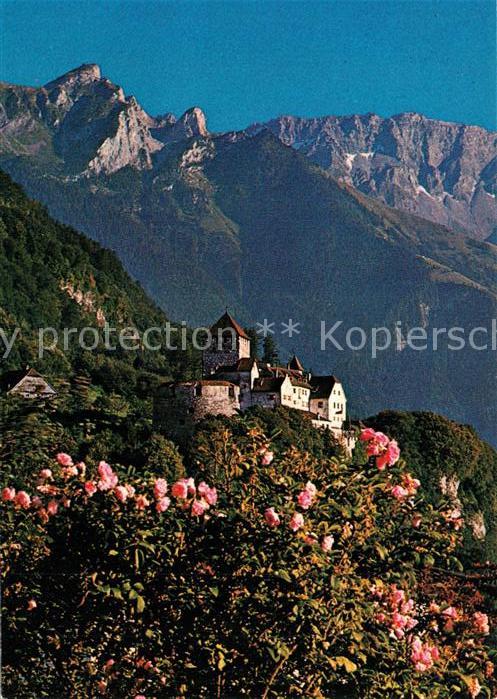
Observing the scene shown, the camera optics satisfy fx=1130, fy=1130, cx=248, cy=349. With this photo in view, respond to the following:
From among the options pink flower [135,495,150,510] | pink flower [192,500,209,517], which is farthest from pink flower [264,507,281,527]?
pink flower [135,495,150,510]

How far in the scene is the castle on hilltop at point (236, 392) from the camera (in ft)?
213

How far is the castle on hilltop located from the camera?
6488 cm

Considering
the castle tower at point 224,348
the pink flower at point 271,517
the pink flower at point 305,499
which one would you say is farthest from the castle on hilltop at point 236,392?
the pink flower at point 271,517

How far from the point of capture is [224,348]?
244 ft

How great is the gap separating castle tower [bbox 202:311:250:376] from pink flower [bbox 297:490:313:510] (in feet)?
206

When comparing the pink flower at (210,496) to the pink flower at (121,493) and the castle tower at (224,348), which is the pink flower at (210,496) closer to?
→ the pink flower at (121,493)

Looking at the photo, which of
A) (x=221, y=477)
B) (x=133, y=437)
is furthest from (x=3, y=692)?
(x=133, y=437)

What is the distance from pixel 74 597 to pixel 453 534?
3.57 m

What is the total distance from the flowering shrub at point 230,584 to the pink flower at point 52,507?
0.02m

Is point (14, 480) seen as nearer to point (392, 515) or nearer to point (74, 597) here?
point (74, 597)

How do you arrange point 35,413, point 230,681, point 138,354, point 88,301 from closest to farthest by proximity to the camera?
1. point 230,681
2. point 35,413
3. point 138,354
4. point 88,301

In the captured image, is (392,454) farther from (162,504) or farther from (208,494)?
(162,504)

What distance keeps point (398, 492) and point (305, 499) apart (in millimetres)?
1128

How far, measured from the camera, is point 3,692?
11.1 m
